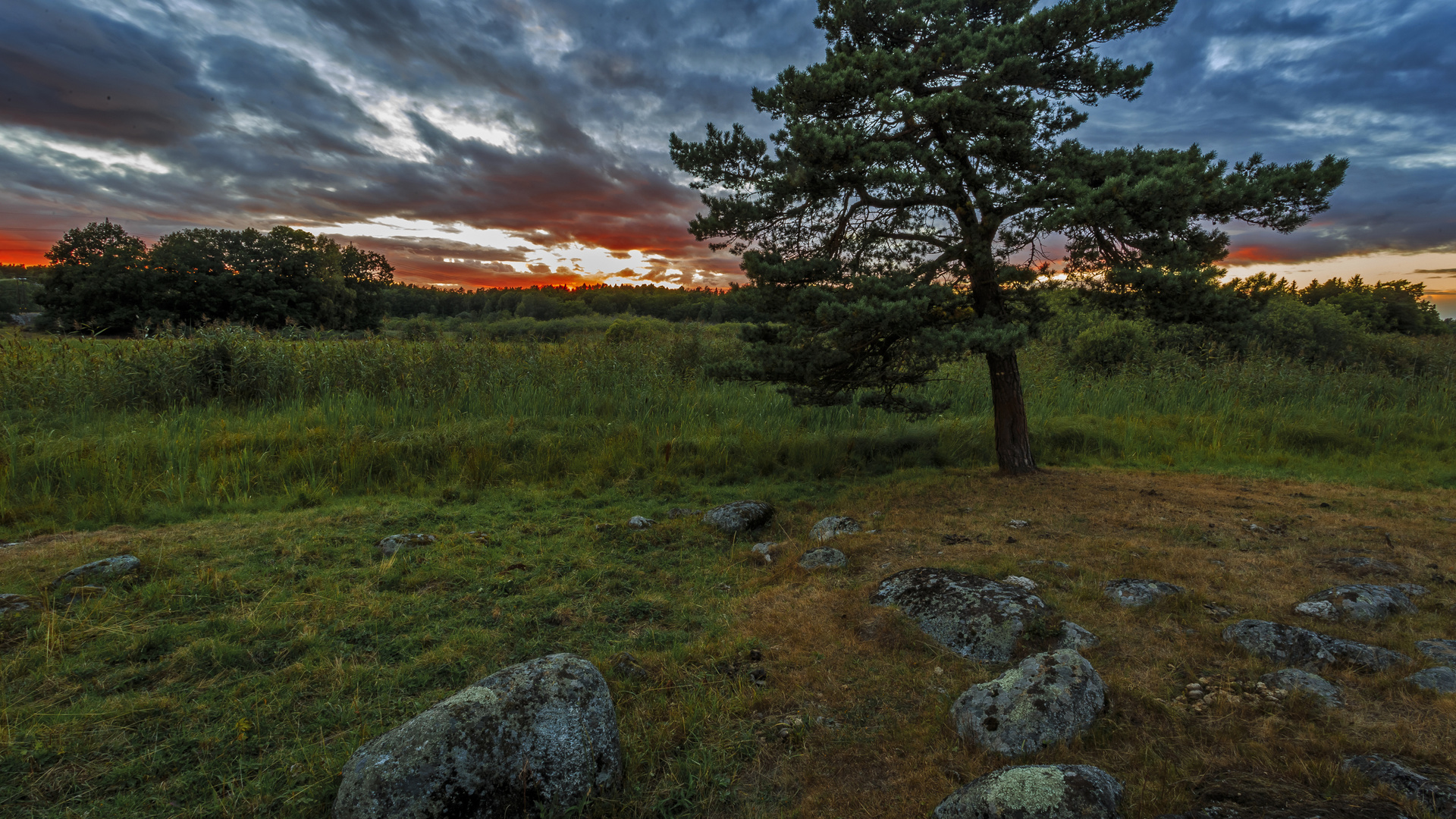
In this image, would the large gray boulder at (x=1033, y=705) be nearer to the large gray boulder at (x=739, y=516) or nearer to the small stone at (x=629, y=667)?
the small stone at (x=629, y=667)

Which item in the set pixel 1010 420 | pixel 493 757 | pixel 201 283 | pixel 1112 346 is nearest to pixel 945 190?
pixel 1010 420

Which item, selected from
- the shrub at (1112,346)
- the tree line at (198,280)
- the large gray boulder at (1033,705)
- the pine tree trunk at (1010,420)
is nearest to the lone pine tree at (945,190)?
the pine tree trunk at (1010,420)

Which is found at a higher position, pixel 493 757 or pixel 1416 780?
pixel 1416 780

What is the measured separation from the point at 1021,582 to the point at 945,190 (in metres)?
3.71

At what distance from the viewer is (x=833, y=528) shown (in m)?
5.54

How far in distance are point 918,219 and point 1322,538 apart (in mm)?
4597

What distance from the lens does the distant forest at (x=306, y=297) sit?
220 inches

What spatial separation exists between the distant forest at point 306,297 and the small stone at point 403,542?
12.2 ft

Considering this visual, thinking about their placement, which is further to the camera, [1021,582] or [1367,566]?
[1367,566]

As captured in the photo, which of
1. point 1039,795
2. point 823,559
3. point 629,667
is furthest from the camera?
point 823,559

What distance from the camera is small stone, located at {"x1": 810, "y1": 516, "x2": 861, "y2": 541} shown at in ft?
17.8

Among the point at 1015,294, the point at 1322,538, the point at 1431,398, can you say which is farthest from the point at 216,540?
the point at 1431,398

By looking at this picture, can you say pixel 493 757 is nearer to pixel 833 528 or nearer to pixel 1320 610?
pixel 833 528

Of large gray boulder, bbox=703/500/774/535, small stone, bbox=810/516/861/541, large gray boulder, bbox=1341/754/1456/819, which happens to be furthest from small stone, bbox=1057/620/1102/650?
large gray boulder, bbox=703/500/774/535
